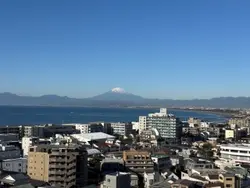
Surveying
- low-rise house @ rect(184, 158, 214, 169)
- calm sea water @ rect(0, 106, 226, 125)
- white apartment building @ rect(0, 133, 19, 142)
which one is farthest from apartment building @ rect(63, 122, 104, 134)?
low-rise house @ rect(184, 158, 214, 169)

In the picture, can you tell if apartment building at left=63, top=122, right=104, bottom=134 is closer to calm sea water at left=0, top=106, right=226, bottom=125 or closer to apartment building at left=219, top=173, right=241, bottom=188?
calm sea water at left=0, top=106, right=226, bottom=125

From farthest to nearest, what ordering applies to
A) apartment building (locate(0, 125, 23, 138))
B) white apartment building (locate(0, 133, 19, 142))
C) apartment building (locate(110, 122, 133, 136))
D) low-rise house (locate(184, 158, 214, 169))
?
apartment building (locate(110, 122, 133, 136)) < apartment building (locate(0, 125, 23, 138)) < white apartment building (locate(0, 133, 19, 142)) < low-rise house (locate(184, 158, 214, 169))

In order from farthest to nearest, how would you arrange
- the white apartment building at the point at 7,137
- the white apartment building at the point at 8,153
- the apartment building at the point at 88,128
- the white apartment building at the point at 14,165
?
the apartment building at the point at 88,128 → the white apartment building at the point at 7,137 → the white apartment building at the point at 8,153 → the white apartment building at the point at 14,165

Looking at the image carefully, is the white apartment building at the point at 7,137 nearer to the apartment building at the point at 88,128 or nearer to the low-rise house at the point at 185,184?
the apartment building at the point at 88,128

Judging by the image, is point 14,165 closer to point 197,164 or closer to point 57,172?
point 57,172

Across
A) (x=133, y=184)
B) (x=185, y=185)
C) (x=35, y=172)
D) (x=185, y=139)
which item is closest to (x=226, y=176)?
(x=185, y=185)

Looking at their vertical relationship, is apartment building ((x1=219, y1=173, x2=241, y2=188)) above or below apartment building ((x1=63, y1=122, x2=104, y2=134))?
below

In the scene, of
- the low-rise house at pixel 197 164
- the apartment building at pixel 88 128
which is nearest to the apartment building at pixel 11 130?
the apartment building at pixel 88 128
